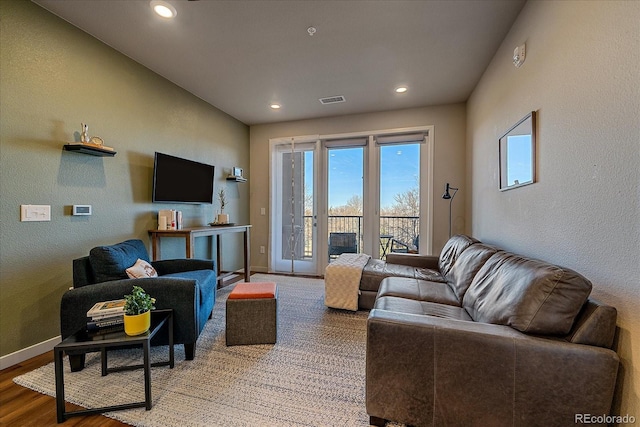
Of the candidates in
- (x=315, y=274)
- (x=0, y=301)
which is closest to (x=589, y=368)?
(x=0, y=301)

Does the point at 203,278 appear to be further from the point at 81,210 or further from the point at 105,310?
the point at 81,210

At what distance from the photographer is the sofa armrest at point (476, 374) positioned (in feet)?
3.40

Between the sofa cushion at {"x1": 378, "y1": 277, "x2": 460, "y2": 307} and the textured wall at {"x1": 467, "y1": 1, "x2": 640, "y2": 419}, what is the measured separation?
649mm

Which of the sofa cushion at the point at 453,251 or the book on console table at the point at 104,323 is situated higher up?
the sofa cushion at the point at 453,251

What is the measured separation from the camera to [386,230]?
4.29 metres

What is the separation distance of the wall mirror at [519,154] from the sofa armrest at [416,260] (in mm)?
1142

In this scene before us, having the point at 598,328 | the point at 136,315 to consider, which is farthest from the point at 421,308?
the point at 136,315

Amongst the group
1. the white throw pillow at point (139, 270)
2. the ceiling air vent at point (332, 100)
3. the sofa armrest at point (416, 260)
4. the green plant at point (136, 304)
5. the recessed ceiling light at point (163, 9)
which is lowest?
the sofa armrest at point (416, 260)

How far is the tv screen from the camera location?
2982 millimetres

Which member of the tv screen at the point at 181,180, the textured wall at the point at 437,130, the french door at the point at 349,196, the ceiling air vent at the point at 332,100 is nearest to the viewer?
the tv screen at the point at 181,180

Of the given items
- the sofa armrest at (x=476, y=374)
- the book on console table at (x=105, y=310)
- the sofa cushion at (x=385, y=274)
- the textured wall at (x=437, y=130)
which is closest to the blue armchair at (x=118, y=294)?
the book on console table at (x=105, y=310)

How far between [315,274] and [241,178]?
2.07m

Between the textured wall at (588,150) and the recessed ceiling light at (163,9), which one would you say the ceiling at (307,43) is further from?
the textured wall at (588,150)

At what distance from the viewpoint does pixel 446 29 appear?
2.24 meters
